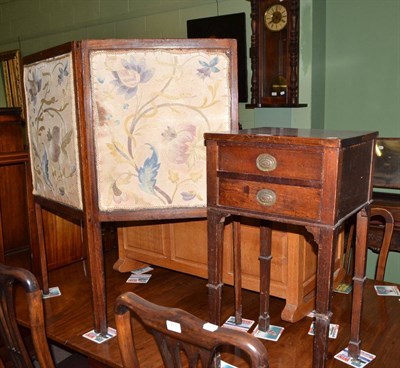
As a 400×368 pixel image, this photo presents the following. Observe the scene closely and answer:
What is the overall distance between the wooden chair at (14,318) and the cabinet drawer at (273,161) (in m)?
0.66

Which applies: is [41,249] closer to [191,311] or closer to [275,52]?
[191,311]

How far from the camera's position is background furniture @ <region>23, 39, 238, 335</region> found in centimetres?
158

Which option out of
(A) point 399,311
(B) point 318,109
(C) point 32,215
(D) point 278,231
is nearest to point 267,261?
(D) point 278,231

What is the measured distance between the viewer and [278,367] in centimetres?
155

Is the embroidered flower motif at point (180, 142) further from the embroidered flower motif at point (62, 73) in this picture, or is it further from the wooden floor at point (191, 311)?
the wooden floor at point (191, 311)

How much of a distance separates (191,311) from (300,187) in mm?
918

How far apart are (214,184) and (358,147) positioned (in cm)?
46

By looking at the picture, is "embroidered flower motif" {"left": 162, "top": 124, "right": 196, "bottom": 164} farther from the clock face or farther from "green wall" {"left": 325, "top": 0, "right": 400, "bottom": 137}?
"green wall" {"left": 325, "top": 0, "right": 400, "bottom": 137}

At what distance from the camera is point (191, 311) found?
6.45 feet

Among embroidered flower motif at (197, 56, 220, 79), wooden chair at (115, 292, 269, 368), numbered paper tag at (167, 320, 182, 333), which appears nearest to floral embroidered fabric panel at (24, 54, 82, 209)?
embroidered flower motif at (197, 56, 220, 79)

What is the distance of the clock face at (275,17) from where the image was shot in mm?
3183

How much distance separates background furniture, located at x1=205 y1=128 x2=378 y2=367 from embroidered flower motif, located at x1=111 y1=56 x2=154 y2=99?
0.34 meters

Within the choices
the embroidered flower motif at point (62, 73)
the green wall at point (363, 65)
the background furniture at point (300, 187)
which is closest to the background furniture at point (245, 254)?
the background furniture at point (300, 187)

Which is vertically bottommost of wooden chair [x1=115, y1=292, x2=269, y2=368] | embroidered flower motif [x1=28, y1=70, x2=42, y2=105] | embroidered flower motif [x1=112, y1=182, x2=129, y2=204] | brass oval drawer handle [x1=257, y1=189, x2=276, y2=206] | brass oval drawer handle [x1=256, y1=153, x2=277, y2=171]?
wooden chair [x1=115, y1=292, x2=269, y2=368]
